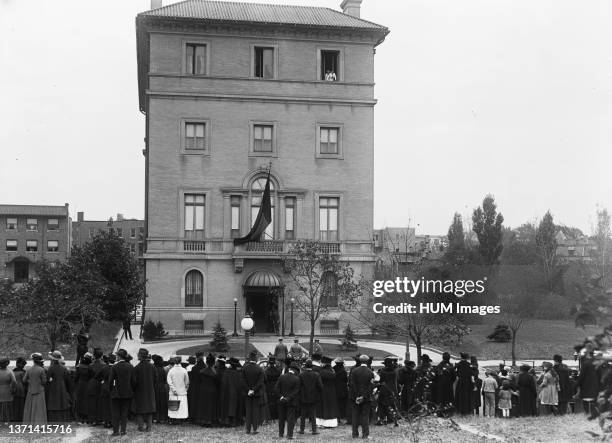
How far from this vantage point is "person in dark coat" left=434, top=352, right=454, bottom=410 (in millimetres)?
19391

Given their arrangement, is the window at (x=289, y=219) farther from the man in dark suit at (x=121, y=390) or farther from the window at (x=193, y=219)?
the man in dark suit at (x=121, y=390)

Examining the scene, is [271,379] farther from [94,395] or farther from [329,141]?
[329,141]

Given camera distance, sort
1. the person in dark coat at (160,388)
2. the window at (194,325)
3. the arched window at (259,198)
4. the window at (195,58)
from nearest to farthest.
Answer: the person in dark coat at (160,388) → the window at (194,325) → the arched window at (259,198) → the window at (195,58)

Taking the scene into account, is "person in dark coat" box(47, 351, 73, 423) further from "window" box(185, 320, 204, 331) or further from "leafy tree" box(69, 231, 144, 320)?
"window" box(185, 320, 204, 331)

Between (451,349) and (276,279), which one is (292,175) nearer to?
(276,279)

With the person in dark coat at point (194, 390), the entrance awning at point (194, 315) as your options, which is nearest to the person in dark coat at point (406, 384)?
the person in dark coat at point (194, 390)

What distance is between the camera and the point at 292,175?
152 ft

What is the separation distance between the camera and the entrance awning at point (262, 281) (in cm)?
4497

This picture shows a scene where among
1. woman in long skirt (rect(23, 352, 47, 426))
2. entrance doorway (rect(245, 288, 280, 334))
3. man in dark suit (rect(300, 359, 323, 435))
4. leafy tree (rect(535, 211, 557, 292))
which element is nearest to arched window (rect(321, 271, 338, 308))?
entrance doorway (rect(245, 288, 280, 334))

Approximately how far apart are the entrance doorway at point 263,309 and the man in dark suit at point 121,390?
28.2 metres

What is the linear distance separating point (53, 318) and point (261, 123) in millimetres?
21915

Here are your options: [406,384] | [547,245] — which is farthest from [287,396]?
[547,245]

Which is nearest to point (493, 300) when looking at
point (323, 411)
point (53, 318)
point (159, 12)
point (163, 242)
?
point (163, 242)

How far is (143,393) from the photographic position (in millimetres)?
17000
